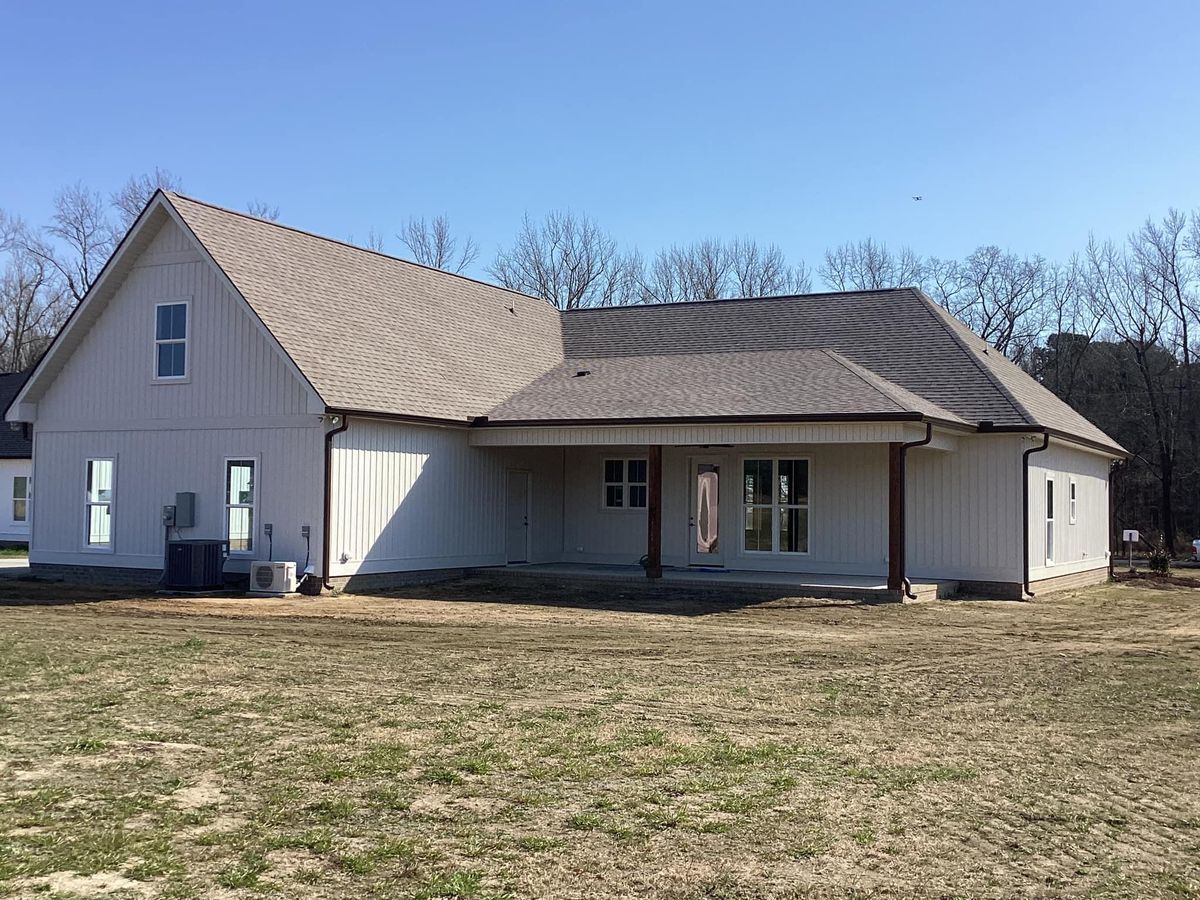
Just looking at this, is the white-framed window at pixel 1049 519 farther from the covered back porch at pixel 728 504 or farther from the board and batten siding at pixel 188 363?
the board and batten siding at pixel 188 363

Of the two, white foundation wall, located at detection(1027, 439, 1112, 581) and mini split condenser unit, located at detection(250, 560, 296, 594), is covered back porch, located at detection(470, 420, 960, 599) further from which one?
mini split condenser unit, located at detection(250, 560, 296, 594)

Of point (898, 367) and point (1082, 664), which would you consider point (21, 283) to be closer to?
point (898, 367)

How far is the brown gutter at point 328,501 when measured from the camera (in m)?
18.0

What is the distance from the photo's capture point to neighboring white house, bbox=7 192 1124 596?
18.6 metres

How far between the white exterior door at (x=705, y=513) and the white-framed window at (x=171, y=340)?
9218 millimetres

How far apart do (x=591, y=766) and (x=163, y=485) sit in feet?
48.3

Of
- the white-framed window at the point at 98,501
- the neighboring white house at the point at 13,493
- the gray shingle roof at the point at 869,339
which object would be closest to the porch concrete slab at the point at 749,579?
the gray shingle roof at the point at 869,339

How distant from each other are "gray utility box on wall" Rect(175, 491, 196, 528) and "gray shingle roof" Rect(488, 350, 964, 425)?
208 inches

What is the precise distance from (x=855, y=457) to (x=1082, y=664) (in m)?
9.01

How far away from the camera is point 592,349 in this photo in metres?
26.2

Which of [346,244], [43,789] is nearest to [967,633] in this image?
[43,789]

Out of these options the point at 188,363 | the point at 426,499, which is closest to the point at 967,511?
the point at 426,499

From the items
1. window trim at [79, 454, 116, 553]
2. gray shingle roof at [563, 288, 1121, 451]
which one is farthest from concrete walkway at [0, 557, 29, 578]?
gray shingle roof at [563, 288, 1121, 451]

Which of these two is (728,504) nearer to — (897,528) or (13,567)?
(897,528)
